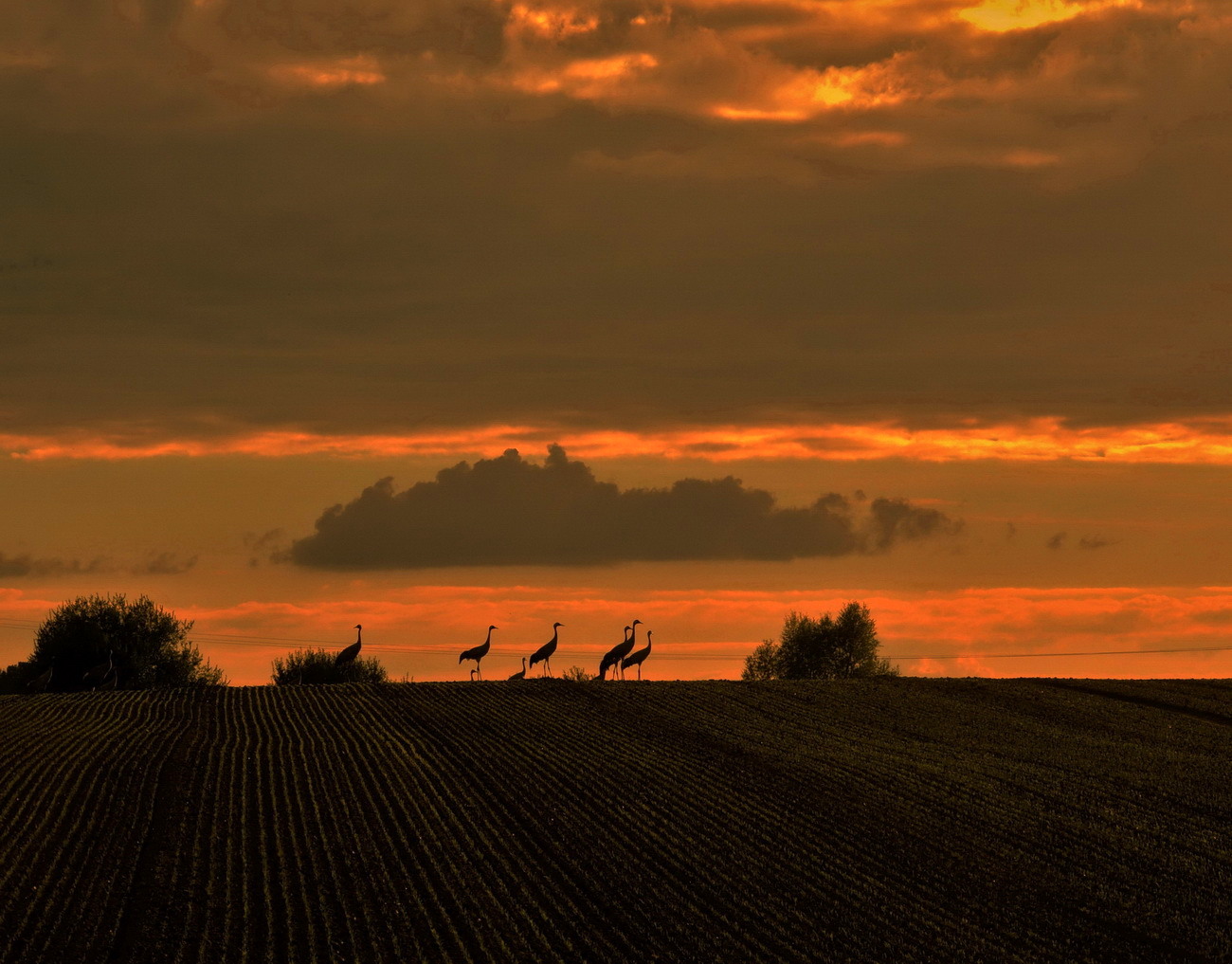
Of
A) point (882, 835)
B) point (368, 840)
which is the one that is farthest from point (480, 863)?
point (882, 835)

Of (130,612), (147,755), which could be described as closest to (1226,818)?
(147,755)

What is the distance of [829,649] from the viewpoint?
375 ft

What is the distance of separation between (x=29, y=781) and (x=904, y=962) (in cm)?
2964

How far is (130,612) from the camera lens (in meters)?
99.9

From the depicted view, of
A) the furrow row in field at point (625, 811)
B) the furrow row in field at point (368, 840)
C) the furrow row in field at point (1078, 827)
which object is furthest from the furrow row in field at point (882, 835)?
the furrow row in field at point (368, 840)

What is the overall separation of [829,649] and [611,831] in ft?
251

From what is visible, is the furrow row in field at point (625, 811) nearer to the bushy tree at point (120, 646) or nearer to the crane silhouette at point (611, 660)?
the crane silhouette at point (611, 660)

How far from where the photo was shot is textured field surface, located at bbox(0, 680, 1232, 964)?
31.0 m

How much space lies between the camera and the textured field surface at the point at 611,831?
1222 inches

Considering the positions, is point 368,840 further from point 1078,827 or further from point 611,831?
point 1078,827

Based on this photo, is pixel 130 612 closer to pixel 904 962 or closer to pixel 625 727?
pixel 625 727

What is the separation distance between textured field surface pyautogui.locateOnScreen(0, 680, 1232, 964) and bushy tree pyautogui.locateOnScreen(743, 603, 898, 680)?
48.4 metres

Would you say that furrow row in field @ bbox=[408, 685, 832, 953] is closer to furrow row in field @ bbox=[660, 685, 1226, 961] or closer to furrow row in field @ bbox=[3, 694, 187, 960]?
furrow row in field @ bbox=[660, 685, 1226, 961]

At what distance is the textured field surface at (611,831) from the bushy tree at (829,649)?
48379mm
